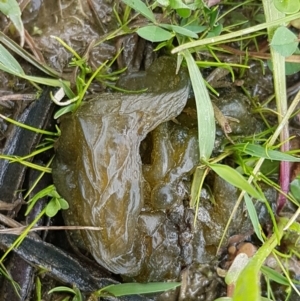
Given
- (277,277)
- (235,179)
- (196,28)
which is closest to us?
(235,179)

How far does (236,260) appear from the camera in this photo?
6.43ft

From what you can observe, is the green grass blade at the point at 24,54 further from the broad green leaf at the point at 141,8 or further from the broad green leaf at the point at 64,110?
the broad green leaf at the point at 141,8

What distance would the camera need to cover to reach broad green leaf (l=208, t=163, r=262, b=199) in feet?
5.71

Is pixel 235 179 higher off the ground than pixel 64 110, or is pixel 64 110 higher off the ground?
pixel 64 110

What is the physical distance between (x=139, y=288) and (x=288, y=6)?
46.3 inches

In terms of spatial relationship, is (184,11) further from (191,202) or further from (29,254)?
(29,254)

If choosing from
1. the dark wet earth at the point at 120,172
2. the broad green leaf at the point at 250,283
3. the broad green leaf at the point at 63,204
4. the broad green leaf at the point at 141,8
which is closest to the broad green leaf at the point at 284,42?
the dark wet earth at the point at 120,172

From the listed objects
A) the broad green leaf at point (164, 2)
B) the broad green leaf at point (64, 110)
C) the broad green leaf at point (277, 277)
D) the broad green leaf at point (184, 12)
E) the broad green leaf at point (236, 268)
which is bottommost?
the broad green leaf at point (277, 277)

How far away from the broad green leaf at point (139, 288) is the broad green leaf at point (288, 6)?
1.09 m

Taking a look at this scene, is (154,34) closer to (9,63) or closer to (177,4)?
(177,4)

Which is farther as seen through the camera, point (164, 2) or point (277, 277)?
point (277, 277)

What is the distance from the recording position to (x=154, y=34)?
1841mm

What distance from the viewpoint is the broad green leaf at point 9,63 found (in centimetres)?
181

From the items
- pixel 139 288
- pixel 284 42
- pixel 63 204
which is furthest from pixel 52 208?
pixel 284 42
